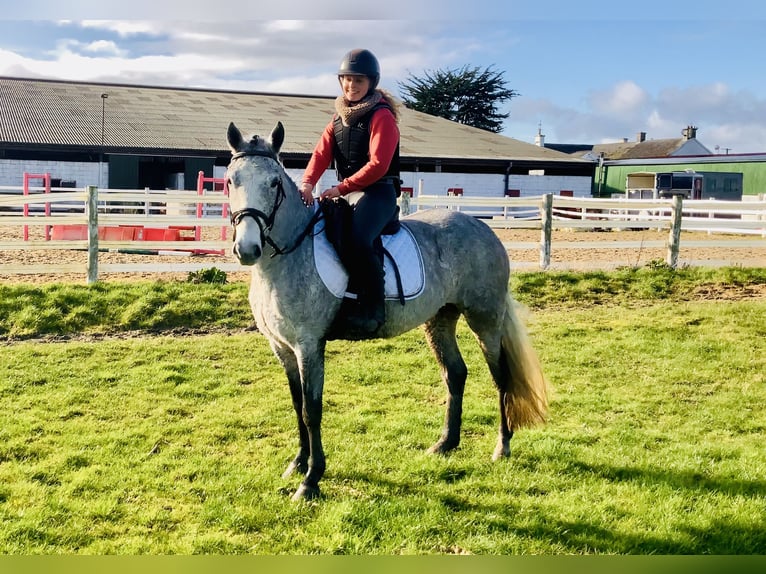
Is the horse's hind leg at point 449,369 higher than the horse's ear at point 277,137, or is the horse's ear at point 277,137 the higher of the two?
the horse's ear at point 277,137

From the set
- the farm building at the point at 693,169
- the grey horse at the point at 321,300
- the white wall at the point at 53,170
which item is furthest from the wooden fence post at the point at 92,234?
the farm building at the point at 693,169

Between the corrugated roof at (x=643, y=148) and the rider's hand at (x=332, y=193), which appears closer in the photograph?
the rider's hand at (x=332, y=193)

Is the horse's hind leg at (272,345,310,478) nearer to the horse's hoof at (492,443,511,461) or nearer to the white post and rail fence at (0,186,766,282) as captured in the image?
the horse's hoof at (492,443,511,461)

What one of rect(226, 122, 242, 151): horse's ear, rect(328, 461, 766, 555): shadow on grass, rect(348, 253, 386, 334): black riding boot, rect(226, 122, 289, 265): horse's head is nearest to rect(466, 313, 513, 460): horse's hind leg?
rect(328, 461, 766, 555): shadow on grass

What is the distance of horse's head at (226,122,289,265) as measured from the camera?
3.24 metres

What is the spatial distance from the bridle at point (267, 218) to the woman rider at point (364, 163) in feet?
0.72

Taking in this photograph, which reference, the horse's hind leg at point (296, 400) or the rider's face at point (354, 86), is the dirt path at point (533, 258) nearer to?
the horse's hind leg at point (296, 400)

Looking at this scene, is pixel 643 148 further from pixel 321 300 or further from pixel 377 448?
pixel 321 300

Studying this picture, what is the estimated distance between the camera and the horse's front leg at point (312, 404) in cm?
378

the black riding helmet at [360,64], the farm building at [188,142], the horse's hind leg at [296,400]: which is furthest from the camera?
the farm building at [188,142]

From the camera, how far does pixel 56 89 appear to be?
2859 centimetres

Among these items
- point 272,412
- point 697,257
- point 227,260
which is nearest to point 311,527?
point 272,412

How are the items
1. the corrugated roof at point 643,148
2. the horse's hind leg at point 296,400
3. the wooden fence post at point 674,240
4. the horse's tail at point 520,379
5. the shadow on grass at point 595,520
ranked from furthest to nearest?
the corrugated roof at point 643,148 → the wooden fence post at point 674,240 → the horse's tail at point 520,379 → the horse's hind leg at point 296,400 → the shadow on grass at point 595,520

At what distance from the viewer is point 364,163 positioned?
3889mm
